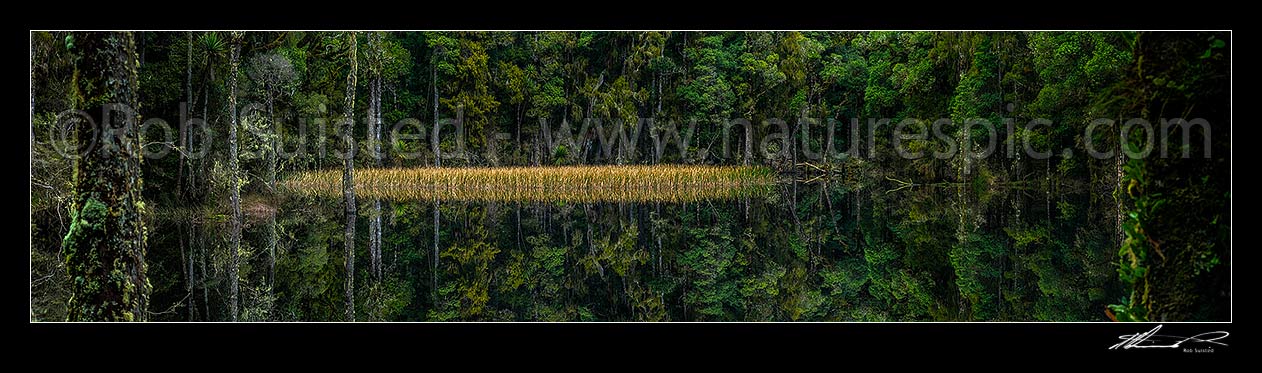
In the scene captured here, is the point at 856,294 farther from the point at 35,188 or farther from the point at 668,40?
the point at 668,40

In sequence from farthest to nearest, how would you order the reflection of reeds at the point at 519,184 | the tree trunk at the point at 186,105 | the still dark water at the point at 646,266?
the reflection of reeds at the point at 519,184
the tree trunk at the point at 186,105
the still dark water at the point at 646,266

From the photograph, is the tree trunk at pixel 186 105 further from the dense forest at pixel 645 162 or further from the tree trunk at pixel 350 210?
the tree trunk at pixel 350 210

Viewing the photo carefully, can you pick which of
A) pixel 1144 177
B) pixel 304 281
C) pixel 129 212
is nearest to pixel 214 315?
pixel 304 281

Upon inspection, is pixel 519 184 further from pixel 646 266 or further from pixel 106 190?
pixel 106 190

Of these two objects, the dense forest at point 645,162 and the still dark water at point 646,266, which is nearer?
the dense forest at point 645,162

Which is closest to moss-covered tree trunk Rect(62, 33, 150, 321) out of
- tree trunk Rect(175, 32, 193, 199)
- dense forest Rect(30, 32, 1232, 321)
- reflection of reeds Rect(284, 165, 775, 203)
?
dense forest Rect(30, 32, 1232, 321)
